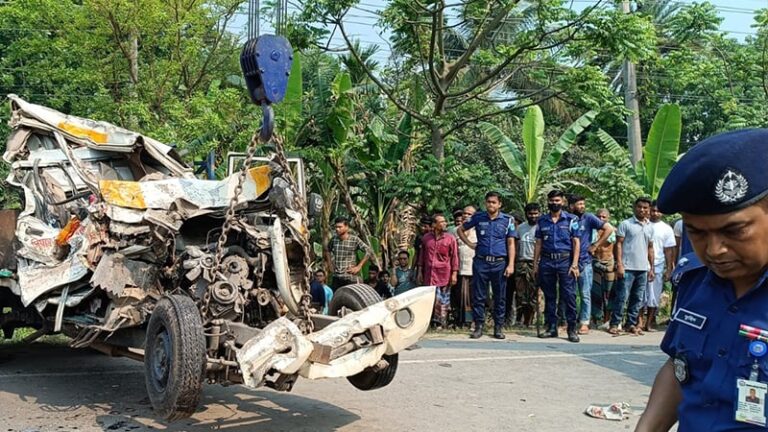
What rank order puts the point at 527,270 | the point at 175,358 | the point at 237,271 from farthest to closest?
1. the point at 527,270
2. the point at 237,271
3. the point at 175,358

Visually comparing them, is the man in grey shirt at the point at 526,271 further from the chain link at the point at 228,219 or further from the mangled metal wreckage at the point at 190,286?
the chain link at the point at 228,219

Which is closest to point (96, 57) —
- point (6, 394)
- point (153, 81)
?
point (153, 81)

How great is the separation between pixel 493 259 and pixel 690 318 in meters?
8.00

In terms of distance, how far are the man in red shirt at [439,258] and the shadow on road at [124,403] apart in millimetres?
4126

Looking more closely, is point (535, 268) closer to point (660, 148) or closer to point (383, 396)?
point (383, 396)

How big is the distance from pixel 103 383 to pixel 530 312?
21.4 feet

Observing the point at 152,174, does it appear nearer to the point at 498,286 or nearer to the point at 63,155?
the point at 63,155

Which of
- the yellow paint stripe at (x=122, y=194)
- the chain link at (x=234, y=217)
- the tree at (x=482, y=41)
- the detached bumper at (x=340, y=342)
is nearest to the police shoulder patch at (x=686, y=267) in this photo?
the detached bumper at (x=340, y=342)

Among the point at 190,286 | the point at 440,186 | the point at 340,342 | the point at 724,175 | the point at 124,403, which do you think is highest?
the point at 440,186

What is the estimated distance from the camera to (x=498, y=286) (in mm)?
10109

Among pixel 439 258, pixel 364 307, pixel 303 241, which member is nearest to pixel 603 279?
pixel 439 258

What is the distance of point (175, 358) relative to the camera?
500 cm

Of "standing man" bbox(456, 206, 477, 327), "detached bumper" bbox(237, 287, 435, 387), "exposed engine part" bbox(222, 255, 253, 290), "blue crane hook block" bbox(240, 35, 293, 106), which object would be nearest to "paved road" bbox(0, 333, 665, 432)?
"detached bumper" bbox(237, 287, 435, 387)

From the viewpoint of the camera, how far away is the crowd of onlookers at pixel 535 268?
1008cm
